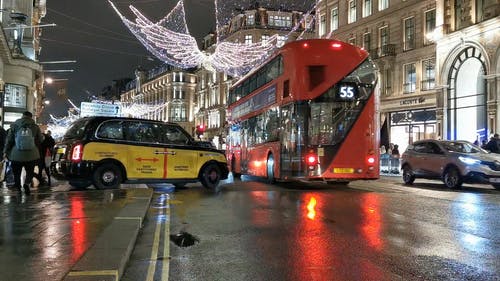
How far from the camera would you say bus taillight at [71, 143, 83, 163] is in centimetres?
1250

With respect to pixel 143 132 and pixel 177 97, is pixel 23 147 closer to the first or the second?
pixel 143 132

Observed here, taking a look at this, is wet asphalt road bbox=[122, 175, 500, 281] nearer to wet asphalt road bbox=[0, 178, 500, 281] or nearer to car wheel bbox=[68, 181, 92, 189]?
wet asphalt road bbox=[0, 178, 500, 281]

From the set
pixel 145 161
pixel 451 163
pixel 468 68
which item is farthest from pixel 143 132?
pixel 468 68

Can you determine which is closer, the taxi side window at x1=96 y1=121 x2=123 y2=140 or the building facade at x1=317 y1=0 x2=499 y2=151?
the taxi side window at x1=96 y1=121 x2=123 y2=140

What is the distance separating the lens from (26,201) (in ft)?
33.2

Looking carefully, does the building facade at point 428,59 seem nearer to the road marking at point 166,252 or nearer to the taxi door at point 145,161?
the taxi door at point 145,161

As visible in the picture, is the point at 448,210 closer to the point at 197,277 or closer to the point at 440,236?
the point at 440,236

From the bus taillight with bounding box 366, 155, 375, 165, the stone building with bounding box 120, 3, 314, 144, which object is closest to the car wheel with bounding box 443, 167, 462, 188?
the bus taillight with bounding box 366, 155, 375, 165

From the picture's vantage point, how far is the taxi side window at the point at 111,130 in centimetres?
1287

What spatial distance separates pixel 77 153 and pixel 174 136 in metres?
2.67

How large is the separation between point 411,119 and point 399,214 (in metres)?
25.9

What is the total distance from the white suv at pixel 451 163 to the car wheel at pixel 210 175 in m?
7.62

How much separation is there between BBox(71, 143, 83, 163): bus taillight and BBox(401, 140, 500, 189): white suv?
37.4 ft

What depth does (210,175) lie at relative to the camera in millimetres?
14844
